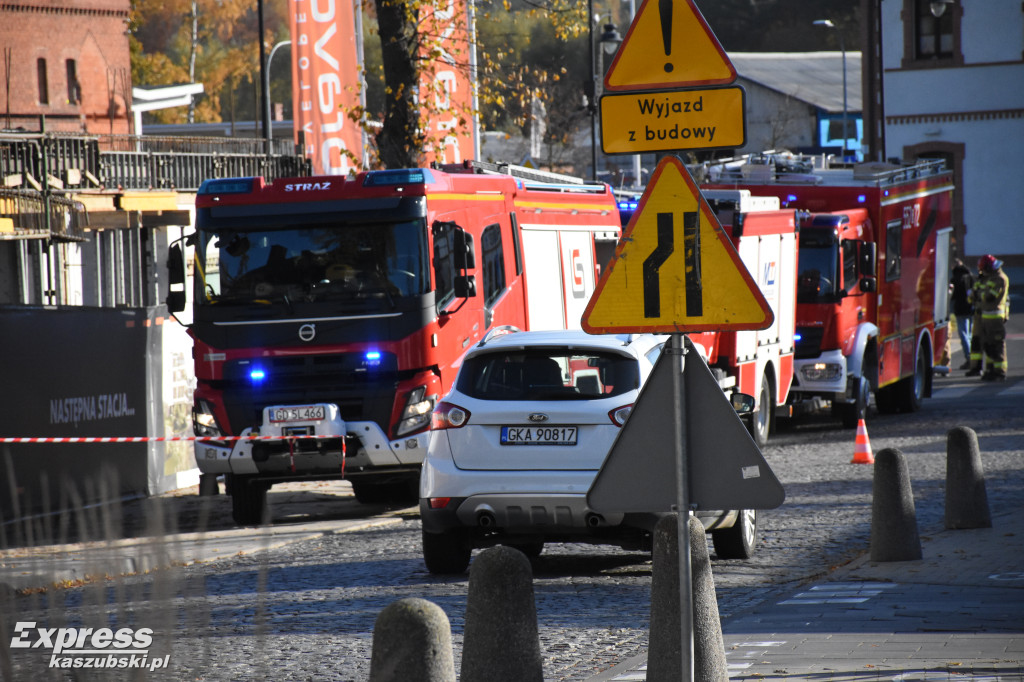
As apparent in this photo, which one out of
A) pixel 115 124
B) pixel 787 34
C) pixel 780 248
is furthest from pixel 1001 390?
pixel 787 34

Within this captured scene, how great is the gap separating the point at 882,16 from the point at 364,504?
4034 cm

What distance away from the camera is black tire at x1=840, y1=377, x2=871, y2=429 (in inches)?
788

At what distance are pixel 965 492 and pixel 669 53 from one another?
22.3 ft

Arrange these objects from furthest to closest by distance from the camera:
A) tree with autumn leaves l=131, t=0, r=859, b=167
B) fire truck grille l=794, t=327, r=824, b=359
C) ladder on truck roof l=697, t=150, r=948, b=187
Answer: tree with autumn leaves l=131, t=0, r=859, b=167 < ladder on truck roof l=697, t=150, r=948, b=187 < fire truck grille l=794, t=327, r=824, b=359

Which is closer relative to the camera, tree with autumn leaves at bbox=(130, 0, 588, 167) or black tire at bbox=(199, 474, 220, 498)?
black tire at bbox=(199, 474, 220, 498)

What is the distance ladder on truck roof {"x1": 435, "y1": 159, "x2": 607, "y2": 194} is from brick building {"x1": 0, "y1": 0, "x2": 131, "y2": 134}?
2496 cm

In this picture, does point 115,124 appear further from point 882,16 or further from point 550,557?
point 550,557

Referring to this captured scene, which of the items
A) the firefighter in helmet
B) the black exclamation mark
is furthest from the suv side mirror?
the firefighter in helmet

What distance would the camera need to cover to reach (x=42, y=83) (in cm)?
4181

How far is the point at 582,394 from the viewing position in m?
9.80

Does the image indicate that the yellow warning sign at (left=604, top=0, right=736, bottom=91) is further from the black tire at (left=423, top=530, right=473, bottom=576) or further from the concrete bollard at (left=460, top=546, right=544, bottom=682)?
the black tire at (left=423, top=530, right=473, bottom=576)

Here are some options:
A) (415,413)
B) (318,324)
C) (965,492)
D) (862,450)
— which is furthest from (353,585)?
(862,450)

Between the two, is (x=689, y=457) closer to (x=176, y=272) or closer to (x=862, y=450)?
(x=176, y=272)

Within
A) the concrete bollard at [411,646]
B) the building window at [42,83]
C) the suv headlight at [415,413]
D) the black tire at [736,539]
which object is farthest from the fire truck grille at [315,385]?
the building window at [42,83]
